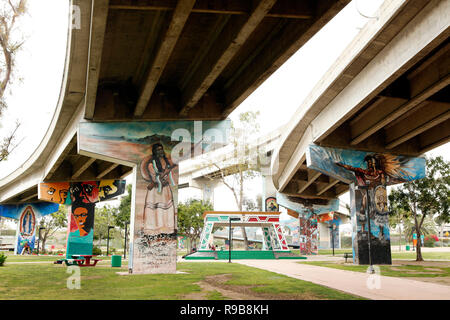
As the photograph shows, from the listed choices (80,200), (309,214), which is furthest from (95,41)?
(309,214)

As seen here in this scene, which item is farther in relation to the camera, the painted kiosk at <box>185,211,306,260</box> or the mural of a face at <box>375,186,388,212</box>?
the painted kiosk at <box>185,211,306,260</box>

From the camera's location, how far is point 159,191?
1756 centimetres

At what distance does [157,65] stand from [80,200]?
24.2 metres

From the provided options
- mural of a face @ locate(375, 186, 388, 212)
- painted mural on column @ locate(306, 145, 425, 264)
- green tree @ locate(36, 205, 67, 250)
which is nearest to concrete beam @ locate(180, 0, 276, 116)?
painted mural on column @ locate(306, 145, 425, 264)

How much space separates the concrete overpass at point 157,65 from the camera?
9695 millimetres

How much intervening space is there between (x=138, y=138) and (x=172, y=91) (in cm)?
252

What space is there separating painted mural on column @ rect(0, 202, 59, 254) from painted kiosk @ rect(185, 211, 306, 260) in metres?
25.1

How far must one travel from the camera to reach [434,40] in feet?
39.7

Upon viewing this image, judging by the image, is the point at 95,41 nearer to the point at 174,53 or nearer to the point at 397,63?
the point at 174,53

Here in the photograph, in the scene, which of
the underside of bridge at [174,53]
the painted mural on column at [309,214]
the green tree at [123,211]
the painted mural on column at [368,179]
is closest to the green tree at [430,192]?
the painted mural on column at [368,179]

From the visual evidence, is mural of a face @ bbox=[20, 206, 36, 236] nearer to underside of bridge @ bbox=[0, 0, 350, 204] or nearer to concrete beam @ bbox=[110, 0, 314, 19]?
underside of bridge @ bbox=[0, 0, 350, 204]

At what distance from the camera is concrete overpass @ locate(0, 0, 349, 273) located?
9.70 meters
